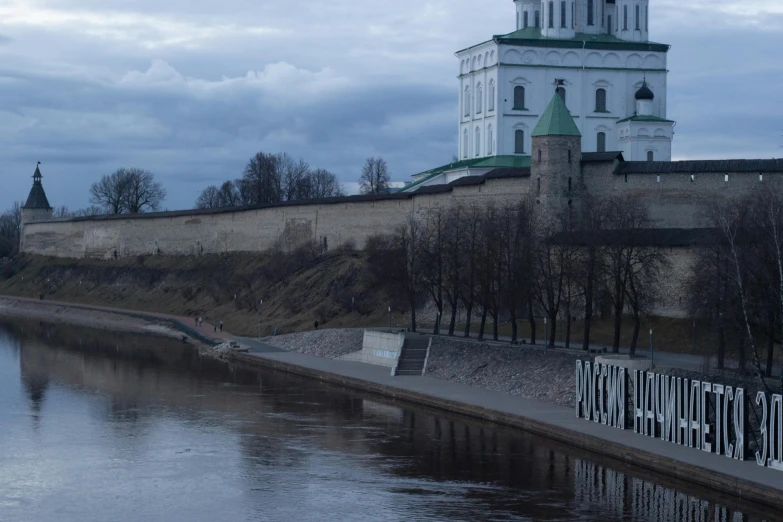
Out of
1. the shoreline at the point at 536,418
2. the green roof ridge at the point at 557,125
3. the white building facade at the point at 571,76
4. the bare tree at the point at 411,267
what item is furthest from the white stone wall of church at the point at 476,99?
the shoreline at the point at 536,418

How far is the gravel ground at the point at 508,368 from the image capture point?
22719mm

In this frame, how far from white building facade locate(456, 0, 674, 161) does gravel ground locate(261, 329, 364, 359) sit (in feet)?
48.5

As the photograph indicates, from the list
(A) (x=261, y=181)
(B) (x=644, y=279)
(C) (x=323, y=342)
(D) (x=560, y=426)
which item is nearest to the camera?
(D) (x=560, y=426)

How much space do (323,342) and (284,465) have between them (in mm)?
16445

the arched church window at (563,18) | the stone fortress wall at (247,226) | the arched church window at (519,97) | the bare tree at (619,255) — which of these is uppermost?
the arched church window at (563,18)

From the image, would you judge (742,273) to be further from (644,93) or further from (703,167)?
(644,93)

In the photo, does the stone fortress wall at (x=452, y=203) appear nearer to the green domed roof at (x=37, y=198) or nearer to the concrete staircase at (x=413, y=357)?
the concrete staircase at (x=413, y=357)

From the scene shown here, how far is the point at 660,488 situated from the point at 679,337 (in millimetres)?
10758

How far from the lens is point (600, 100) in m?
49.0

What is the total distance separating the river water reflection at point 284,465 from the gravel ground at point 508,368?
6.40ft

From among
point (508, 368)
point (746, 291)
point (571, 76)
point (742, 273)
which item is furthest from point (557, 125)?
point (571, 76)

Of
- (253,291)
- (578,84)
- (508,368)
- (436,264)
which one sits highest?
(578,84)

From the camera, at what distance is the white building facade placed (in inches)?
1891

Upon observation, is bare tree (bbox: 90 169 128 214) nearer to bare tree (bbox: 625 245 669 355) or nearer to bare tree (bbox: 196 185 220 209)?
bare tree (bbox: 196 185 220 209)
